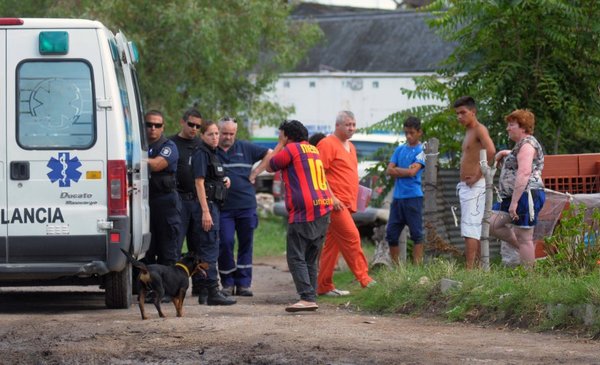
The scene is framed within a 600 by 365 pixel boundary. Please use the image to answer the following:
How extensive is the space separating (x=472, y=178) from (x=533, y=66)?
8.60ft

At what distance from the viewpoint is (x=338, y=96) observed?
3828 cm

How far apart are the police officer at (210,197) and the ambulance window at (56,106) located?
163 centimetres

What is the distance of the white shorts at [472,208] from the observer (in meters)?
12.5

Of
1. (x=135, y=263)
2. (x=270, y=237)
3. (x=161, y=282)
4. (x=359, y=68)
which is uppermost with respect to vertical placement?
(x=359, y=68)

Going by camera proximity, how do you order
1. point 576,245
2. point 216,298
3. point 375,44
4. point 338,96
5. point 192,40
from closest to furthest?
point 576,245 → point 216,298 → point 192,40 → point 338,96 → point 375,44

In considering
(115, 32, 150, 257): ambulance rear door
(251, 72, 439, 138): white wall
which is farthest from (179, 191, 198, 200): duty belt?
(251, 72, 439, 138): white wall

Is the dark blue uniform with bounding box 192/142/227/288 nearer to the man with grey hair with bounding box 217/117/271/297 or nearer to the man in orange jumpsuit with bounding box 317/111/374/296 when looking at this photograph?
the man with grey hair with bounding box 217/117/271/297

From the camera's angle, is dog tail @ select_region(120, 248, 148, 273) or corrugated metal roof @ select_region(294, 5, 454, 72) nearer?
dog tail @ select_region(120, 248, 148, 273)

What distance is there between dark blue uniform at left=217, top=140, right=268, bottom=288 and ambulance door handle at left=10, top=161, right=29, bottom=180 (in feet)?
8.86

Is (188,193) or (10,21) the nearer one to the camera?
(10,21)

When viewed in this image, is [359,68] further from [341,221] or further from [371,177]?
[341,221]

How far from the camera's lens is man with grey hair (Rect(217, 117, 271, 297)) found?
43.2 feet

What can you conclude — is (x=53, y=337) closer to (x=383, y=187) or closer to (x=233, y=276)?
(x=233, y=276)

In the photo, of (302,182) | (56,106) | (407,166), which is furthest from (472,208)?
(56,106)
